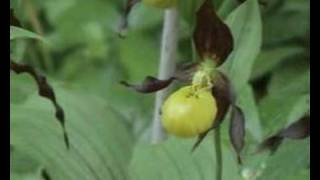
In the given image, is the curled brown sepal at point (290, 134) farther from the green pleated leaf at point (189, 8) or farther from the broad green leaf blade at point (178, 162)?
the green pleated leaf at point (189, 8)

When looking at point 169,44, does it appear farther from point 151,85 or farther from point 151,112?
point 151,112

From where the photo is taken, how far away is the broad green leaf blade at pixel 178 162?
1.36 m

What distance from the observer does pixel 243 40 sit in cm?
126

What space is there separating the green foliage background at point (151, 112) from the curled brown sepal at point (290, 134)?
4 centimetres

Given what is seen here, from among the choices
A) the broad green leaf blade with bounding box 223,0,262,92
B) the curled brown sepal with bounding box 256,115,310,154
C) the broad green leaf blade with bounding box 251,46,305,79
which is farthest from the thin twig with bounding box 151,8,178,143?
the broad green leaf blade with bounding box 251,46,305,79

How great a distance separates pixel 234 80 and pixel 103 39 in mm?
1263

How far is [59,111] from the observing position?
4.16 feet

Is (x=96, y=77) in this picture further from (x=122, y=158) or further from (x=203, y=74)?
(x=203, y=74)

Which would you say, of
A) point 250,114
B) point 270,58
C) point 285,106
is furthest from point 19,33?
point 270,58

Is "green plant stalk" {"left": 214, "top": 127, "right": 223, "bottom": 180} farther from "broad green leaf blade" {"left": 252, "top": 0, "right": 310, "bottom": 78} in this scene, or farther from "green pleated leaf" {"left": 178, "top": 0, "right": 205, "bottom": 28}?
"broad green leaf blade" {"left": 252, "top": 0, "right": 310, "bottom": 78}

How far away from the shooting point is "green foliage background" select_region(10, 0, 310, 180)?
125cm

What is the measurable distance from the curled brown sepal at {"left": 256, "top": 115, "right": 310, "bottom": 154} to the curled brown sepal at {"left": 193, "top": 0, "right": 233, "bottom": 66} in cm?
14

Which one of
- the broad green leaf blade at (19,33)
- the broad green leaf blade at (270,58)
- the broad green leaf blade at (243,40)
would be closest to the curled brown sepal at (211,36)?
the broad green leaf blade at (243,40)

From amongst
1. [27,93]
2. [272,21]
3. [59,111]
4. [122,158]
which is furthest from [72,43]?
[59,111]
